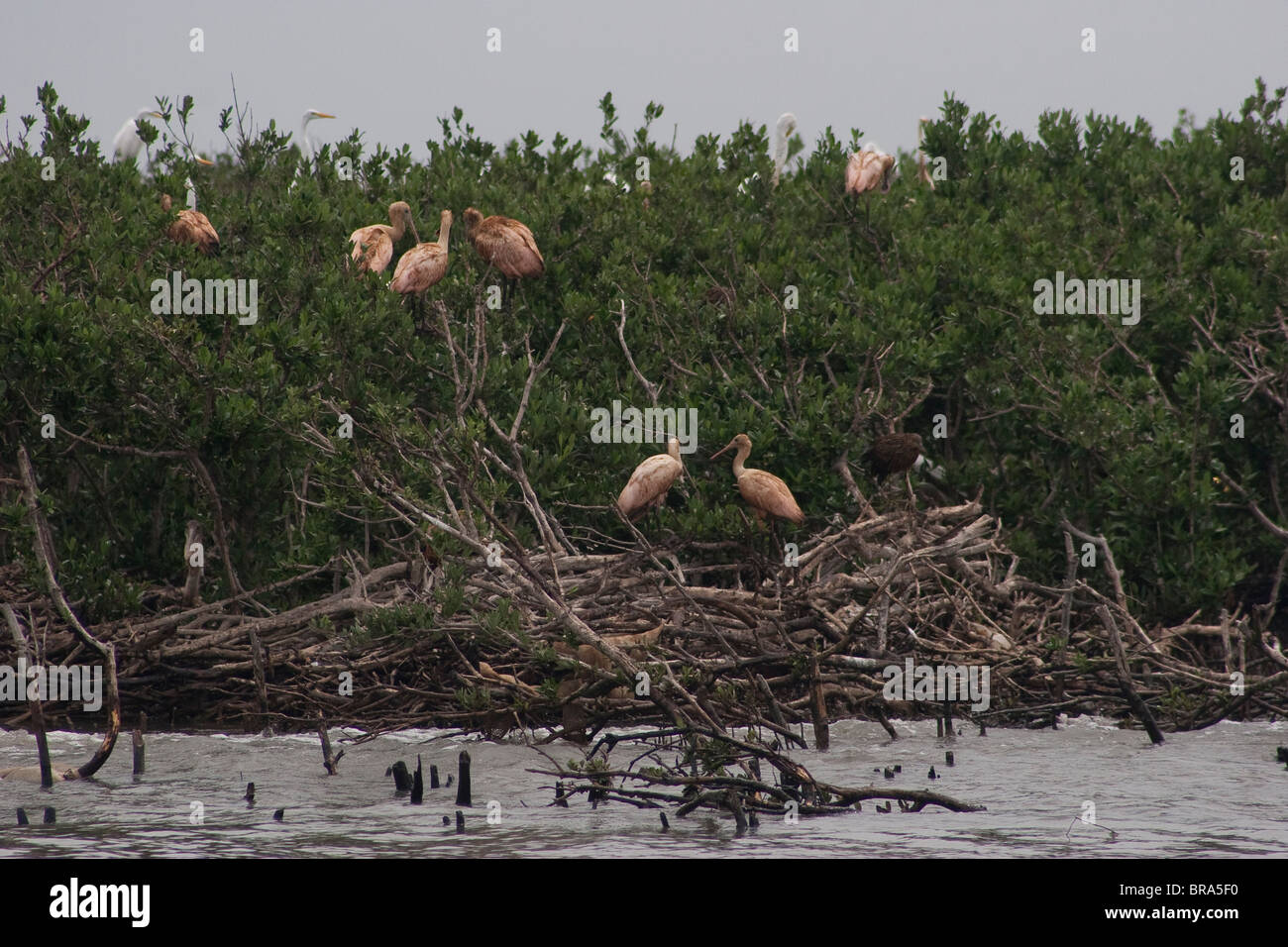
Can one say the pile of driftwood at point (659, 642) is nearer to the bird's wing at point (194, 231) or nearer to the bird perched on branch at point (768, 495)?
the bird perched on branch at point (768, 495)

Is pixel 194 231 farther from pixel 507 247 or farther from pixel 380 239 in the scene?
pixel 507 247

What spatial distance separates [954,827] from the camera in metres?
7.54

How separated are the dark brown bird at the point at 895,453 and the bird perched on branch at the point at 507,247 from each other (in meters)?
3.28

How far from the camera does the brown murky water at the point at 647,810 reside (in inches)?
283

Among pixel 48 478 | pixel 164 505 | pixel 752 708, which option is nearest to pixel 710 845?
pixel 752 708

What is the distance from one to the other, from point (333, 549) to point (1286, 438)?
7.27 m

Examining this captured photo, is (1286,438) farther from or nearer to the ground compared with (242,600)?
farther from the ground

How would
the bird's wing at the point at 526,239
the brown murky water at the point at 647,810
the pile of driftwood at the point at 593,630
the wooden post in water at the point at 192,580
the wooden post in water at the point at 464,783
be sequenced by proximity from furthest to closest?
the bird's wing at the point at 526,239, the wooden post in water at the point at 192,580, the pile of driftwood at the point at 593,630, the wooden post in water at the point at 464,783, the brown murky water at the point at 647,810

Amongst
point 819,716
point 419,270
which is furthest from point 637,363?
point 819,716

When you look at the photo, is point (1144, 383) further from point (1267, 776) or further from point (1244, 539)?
point (1267, 776)

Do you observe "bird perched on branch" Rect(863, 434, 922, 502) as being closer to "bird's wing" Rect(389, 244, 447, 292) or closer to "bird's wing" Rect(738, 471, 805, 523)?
"bird's wing" Rect(738, 471, 805, 523)

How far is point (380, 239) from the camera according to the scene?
13195 mm

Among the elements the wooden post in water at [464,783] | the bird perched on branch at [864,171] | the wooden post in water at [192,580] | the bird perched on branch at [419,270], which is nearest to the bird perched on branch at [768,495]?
the bird perched on branch at [419,270]

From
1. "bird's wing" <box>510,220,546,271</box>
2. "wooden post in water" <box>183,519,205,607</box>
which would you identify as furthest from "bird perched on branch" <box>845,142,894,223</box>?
"wooden post in water" <box>183,519,205,607</box>
